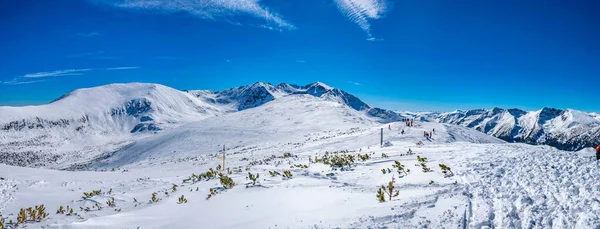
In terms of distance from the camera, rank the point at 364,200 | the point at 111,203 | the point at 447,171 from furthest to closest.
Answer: the point at 447,171 → the point at 111,203 → the point at 364,200

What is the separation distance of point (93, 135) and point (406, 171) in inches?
8348

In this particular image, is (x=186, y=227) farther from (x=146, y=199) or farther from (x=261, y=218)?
(x=146, y=199)

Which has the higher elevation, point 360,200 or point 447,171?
point 447,171

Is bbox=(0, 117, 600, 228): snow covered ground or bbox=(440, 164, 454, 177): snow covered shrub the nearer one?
bbox=(0, 117, 600, 228): snow covered ground

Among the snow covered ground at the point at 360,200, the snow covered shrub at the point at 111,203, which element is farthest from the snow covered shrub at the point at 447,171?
the snow covered shrub at the point at 111,203

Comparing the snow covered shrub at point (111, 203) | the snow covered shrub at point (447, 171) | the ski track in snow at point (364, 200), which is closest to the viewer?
the ski track in snow at point (364, 200)

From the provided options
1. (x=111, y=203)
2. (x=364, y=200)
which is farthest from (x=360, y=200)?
(x=111, y=203)

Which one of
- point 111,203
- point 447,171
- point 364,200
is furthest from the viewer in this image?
point 447,171

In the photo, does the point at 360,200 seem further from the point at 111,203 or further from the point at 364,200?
the point at 111,203

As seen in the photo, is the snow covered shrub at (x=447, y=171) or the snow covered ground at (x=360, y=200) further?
the snow covered shrub at (x=447, y=171)

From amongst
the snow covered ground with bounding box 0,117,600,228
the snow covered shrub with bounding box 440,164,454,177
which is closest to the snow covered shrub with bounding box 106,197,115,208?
the snow covered ground with bounding box 0,117,600,228

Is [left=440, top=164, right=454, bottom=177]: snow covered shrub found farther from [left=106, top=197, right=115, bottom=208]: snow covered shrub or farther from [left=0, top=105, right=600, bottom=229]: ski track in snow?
[left=106, top=197, right=115, bottom=208]: snow covered shrub

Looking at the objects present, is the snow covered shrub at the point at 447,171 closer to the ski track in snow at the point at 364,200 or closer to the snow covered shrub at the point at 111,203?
the ski track in snow at the point at 364,200

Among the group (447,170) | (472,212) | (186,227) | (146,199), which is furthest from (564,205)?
(146,199)
